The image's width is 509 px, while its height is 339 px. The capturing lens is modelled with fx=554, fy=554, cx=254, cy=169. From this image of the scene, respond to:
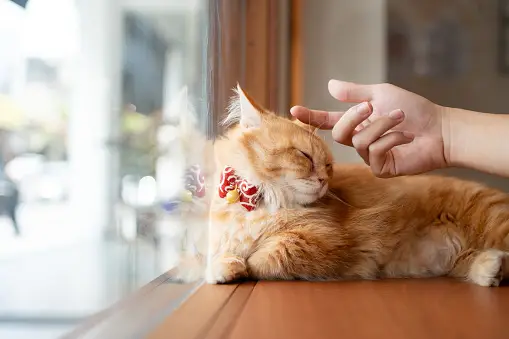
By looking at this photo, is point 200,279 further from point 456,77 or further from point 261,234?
point 456,77

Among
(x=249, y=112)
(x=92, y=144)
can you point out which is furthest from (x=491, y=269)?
(x=92, y=144)

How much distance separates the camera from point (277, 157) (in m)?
1.28

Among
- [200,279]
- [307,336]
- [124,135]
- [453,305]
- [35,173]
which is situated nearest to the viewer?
[35,173]

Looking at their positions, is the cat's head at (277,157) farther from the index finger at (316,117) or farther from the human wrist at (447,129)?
the human wrist at (447,129)

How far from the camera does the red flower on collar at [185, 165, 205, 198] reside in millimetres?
1024

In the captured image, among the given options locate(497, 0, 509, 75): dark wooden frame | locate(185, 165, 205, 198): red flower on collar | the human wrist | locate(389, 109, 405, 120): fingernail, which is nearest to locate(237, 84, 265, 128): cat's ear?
locate(185, 165, 205, 198): red flower on collar

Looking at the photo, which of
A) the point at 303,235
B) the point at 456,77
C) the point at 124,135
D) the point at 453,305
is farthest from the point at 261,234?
the point at 456,77

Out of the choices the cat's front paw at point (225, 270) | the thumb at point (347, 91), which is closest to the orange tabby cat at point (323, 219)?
the cat's front paw at point (225, 270)

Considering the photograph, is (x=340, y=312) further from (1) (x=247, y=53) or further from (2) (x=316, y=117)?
(1) (x=247, y=53)

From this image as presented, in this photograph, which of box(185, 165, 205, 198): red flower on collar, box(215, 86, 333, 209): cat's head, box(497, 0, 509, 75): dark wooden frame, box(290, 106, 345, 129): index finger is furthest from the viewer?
box(497, 0, 509, 75): dark wooden frame

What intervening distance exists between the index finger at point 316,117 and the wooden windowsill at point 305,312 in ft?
1.49

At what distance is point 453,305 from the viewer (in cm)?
91

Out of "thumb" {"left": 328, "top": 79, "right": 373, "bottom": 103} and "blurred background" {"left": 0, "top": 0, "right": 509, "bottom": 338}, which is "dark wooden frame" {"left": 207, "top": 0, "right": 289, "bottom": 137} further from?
"thumb" {"left": 328, "top": 79, "right": 373, "bottom": 103}

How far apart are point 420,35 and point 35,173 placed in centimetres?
337
